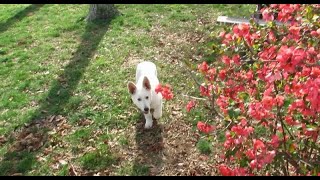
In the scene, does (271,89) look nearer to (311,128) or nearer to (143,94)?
(311,128)

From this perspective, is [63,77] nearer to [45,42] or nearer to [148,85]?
[45,42]

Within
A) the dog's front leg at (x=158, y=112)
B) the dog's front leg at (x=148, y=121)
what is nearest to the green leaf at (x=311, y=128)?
the dog's front leg at (x=158, y=112)

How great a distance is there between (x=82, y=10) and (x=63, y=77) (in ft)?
13.4

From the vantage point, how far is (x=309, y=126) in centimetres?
302

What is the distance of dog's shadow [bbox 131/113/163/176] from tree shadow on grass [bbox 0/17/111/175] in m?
1.42

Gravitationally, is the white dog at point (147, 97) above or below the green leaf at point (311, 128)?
below

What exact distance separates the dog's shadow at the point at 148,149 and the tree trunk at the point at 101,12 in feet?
15.6

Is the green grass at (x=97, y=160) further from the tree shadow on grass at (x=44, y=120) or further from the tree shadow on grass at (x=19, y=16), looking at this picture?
the tree shadow on grass at (x=19, y=16)

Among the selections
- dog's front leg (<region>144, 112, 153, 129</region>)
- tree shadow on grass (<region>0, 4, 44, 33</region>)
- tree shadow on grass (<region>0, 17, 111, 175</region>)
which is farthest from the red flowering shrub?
tree shadow on grass (<region>0, 4, 44, 33</region>)

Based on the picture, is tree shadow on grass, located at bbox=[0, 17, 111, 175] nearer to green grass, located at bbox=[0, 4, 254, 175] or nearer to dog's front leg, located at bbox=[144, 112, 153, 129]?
green grass, located at bbox=[0, 4, 254, 175]

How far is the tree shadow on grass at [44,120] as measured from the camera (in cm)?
497
